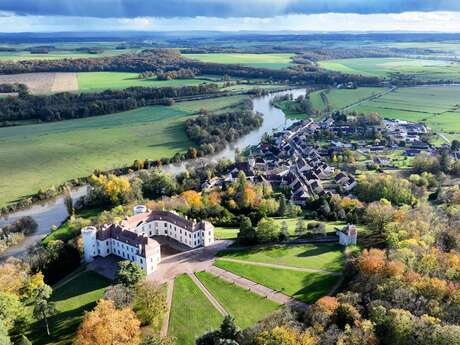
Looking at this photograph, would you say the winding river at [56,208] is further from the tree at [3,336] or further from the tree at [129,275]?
the tree at [3,336]

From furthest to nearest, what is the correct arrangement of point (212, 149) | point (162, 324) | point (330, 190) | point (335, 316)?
point (212, 149) < point (330, 190) < point (162, 324) < point (335, 316)

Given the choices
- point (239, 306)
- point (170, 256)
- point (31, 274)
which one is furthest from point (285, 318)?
point (31, 274)

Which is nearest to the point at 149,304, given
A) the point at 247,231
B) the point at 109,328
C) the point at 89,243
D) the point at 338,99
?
the point at 109,328

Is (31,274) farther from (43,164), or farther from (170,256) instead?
(43,164)

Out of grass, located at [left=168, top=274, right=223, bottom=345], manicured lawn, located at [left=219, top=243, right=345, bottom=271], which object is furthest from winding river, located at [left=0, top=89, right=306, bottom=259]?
manicured lawn, located at [left=219, top=243, right=345, bottom=271]

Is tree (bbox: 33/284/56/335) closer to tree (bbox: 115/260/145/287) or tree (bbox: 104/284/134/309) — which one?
tree (bbox: 104/284/134/309)

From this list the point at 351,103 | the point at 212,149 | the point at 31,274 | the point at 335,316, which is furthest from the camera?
the point at 351,103

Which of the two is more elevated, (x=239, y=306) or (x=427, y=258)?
(x=427, y=258)
